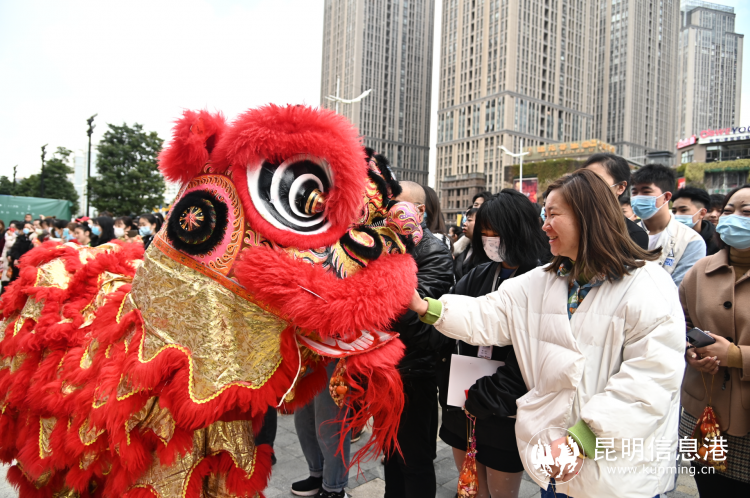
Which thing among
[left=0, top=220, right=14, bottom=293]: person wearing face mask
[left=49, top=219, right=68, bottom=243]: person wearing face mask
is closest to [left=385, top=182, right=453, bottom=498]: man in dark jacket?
[left=49, top=219, right=68, bottom=243]: person wearing face mask

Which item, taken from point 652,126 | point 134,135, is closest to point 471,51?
point 652,126

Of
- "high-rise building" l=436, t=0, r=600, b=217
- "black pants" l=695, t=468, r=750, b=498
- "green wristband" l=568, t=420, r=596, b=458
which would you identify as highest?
"high-rise building" l=436, t=0, r=600, b=217

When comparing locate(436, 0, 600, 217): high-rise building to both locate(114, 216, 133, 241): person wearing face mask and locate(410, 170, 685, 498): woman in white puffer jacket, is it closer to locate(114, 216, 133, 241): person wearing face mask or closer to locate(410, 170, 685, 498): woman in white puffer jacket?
locate(114, 216, 133, 241): person wearing face mask

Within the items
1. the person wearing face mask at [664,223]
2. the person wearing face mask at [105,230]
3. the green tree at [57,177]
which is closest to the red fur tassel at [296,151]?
the person wearing face mask at [664,223]

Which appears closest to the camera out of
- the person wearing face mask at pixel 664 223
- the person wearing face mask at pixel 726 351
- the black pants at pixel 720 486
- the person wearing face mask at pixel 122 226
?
the person wearing face mask at pixel 726 351

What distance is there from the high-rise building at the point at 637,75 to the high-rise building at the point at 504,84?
10.0 m

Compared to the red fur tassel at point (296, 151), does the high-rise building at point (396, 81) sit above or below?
above

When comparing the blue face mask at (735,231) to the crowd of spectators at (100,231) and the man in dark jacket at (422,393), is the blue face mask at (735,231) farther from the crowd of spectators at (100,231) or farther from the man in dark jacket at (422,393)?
the crowd of spectators at (100,231)

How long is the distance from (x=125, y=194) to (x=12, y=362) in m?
25.9

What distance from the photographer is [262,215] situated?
181cm

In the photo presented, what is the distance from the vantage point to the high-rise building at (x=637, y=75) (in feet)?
324

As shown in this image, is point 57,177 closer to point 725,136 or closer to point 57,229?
point 57,229

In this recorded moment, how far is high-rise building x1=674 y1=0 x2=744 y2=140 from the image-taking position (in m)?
112

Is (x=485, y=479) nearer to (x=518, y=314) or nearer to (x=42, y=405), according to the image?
(x=518, y=314)
